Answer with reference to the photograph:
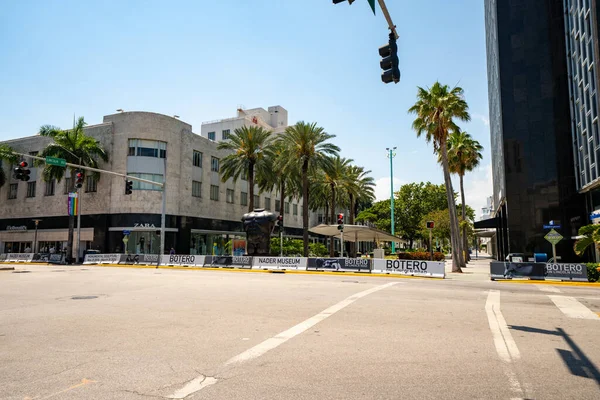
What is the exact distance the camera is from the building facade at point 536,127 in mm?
31078

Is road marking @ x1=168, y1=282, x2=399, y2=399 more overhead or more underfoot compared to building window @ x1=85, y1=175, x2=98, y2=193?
more underfoot

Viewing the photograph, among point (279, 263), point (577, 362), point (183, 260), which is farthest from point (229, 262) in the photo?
point (577, 362)

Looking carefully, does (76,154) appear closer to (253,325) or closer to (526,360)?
(253,325)

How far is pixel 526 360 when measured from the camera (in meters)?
5.96

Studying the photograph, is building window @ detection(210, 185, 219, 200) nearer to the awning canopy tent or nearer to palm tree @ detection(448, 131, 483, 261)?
the awning canopy tent

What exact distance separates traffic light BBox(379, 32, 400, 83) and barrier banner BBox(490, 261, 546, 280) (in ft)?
51.0

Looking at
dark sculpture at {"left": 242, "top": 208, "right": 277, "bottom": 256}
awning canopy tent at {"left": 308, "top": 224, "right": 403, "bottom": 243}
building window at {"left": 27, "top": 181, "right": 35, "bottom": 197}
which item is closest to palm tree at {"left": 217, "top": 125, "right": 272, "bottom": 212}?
awning canopy tent at {"left": 308, "top": 224, "right": 403, "bottom": 243}

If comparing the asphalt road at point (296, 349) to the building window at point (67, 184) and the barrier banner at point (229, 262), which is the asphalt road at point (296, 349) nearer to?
the barrier banner at point (229, 262)

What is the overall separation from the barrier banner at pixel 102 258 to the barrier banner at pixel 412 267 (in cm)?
2339

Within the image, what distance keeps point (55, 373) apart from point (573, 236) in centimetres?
3383

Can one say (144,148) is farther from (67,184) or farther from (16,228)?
(16,228)

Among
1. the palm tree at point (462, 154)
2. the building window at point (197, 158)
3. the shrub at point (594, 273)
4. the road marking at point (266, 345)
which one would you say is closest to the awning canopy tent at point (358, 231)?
the palm tree at point (462, 154)

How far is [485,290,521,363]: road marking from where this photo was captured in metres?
6.29

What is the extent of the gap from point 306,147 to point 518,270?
21.3m
